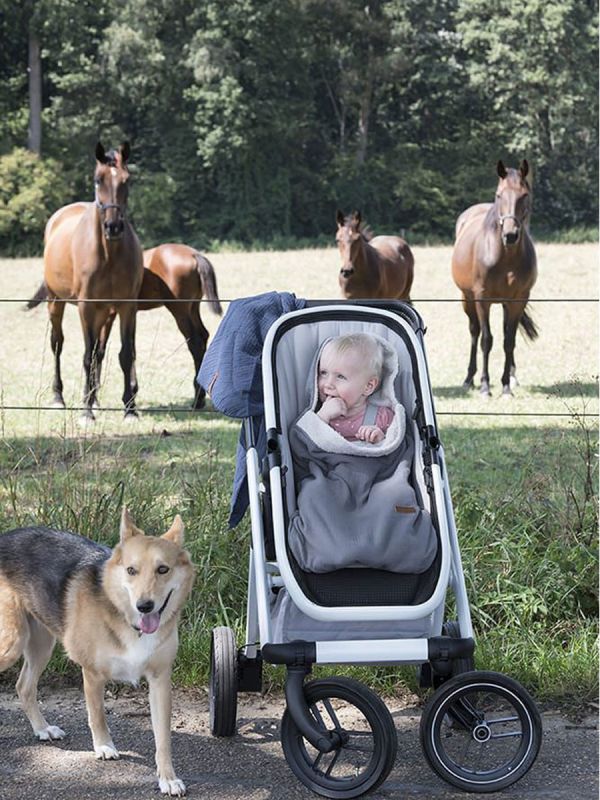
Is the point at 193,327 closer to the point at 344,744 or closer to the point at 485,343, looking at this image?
the point at 485,343

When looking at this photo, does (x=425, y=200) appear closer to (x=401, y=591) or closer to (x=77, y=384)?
(x=77, y=384)

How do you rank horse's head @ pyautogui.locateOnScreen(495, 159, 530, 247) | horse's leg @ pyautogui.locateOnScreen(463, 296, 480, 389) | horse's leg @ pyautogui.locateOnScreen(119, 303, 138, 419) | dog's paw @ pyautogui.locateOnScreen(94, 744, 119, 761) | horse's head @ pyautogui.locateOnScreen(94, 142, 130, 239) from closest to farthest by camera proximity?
dog's paw @ pyautogui.locateOnScreen(94, 744, 119, 761) < horse's head @ pyautogui.locateOnScreen(94, 142, 130, 239) < horse's leg @ pyautogui.locateOnScreen(119, 303, 138, 419) < horse's head @ pyautogui.locateOnScreen(495, 159, 530, 247) < horse's leg @ pyautogui.locateOnScreen(463, 296, 480, 389)

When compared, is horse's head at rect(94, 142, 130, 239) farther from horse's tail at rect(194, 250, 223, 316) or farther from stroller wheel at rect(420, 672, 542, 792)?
stroller wheel at rect(420, 672, 542, 792)

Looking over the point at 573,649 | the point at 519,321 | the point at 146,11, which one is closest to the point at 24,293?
the point at 519,321

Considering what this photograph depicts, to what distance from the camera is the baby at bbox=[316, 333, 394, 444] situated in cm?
441

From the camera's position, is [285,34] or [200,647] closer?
[200,647]

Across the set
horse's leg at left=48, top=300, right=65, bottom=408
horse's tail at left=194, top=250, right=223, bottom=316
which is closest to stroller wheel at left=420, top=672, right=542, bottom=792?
horse's leg at left=48, top=300, right=65, bottom=408

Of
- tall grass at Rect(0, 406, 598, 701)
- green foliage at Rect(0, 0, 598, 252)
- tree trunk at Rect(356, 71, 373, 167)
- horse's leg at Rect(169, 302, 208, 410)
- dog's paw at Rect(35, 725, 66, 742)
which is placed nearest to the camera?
dog's paw at Rect(35, 725, 66, 742)

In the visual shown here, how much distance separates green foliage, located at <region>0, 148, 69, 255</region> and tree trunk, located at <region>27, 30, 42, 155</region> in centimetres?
162

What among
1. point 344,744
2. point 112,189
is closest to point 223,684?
point 344,744

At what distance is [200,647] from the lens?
497 centimetres

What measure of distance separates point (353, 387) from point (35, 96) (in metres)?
40.1

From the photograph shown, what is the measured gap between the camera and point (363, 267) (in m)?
14.2

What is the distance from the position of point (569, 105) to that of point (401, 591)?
1632 inches
